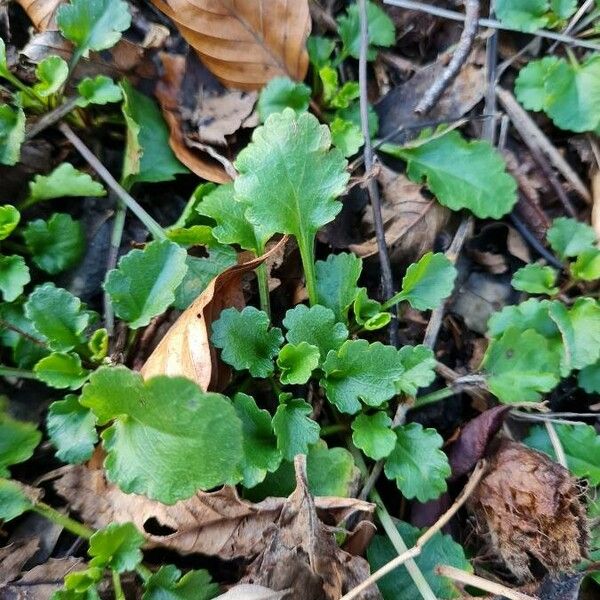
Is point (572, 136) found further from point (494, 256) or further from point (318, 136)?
point (318, 136)

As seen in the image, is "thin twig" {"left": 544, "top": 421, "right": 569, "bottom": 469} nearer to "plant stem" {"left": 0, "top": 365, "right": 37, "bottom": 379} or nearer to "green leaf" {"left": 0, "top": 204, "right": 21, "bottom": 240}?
"plant stem" {"left": 0, "top": 365, "right": 37, "bottom": 379}

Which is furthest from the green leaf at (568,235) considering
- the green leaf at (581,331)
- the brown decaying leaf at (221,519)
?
the brown decaying leaf at (221,519)

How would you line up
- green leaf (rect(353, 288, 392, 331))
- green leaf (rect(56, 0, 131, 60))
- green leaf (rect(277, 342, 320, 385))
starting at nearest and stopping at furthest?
green leaf (rect(277, 342, 320, 385)) < green leaf (rect(353, 288, 392, 331)) < green leaf (rect(56, 0, 131, 60))

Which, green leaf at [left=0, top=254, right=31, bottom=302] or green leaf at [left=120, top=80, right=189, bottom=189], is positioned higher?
green leaf at [left=120, top=80, right=189, bottom=189]

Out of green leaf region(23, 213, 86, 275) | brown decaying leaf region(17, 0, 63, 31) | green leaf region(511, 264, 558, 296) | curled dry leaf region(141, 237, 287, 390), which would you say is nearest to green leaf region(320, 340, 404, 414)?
curled dry leaf region(141, 237, 287, 390)

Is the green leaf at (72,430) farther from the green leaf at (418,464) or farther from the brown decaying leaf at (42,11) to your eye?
the brown decaying leaf at (42,11)
